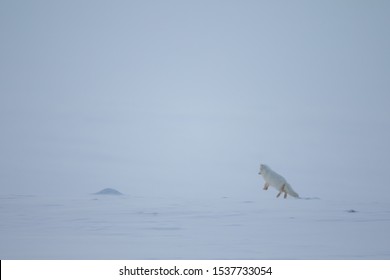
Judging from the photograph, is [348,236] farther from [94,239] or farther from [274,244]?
[94,239]

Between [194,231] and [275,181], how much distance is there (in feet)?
27.8

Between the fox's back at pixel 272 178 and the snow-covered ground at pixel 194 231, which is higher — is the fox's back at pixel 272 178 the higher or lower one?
the higher one

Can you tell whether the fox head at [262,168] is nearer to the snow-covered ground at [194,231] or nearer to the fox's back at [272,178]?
the fox's back at [272,178]

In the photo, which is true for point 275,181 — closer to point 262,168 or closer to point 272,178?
point 272,178

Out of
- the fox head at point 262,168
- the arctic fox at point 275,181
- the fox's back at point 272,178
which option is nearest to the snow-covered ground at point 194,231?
the arctic fox at point 275,181

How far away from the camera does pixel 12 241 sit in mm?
9578

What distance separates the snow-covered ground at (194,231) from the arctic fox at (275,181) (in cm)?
284

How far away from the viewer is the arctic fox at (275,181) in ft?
59.3

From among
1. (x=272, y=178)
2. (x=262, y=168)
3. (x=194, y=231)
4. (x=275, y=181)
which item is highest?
(x=262, y=168)

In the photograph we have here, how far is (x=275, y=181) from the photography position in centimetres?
1836

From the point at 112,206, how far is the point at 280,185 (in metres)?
6.28

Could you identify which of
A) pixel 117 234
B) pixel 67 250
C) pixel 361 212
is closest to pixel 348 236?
pixel 361 212

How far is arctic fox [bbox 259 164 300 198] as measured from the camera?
59.3 ft

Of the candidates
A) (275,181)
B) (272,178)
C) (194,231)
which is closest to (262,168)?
(272,178)
